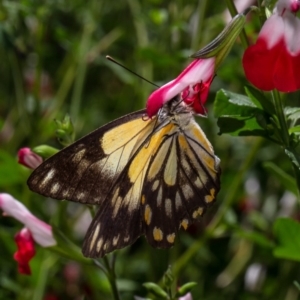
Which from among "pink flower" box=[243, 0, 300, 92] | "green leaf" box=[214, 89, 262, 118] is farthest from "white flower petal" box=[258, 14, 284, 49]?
"green leaf" box=[214, 89, 262, 118]

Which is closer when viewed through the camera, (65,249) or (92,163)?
(92,163)

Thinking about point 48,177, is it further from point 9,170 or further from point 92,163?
point 9,170

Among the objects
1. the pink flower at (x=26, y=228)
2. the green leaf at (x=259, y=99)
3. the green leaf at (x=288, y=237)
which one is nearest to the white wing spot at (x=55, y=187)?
the pink flower at (x=26, y=228)

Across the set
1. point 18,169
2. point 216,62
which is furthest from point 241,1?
point 216,62

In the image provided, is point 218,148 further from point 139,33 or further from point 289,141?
point 289,141

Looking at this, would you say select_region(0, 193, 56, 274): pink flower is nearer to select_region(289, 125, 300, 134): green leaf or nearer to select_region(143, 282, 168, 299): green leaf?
select_region(143, 282, 168, 299): green leaf

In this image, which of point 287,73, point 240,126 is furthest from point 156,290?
point 287,73
